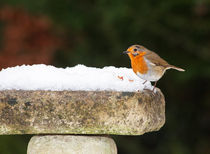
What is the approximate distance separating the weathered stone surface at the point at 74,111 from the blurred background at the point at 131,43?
3.07m

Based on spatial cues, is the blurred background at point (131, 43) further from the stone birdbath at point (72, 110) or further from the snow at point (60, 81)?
the stone birdbath at point (72, 110)

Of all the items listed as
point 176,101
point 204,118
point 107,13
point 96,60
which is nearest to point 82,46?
point 96,60

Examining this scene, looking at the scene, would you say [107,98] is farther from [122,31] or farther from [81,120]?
[122,31]

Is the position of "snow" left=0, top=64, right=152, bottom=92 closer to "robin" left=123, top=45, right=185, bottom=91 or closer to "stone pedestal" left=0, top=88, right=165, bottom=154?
"stone pedestal" left=0, top=88, right=165, bottom=154

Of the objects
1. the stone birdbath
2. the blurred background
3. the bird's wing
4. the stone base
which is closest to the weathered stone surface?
the stone birdbath

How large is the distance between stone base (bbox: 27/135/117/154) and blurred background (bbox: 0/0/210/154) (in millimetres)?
2733

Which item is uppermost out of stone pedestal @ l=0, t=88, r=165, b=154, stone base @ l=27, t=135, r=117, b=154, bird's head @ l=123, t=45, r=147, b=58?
bird's head @ l=123, t=45, r=147, b=58

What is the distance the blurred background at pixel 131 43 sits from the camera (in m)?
6.43

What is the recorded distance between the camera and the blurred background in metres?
6.43

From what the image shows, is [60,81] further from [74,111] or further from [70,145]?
[70,145]

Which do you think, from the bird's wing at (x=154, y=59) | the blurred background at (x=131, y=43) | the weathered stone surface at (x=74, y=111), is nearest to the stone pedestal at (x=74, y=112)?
the weathered stone surface at (x=74, y=111)

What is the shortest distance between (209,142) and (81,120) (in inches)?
190

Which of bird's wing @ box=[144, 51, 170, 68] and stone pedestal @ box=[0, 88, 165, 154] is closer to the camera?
stone pedestal @ box=[0, 88, 165, 154]

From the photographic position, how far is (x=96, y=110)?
285 centimetres
